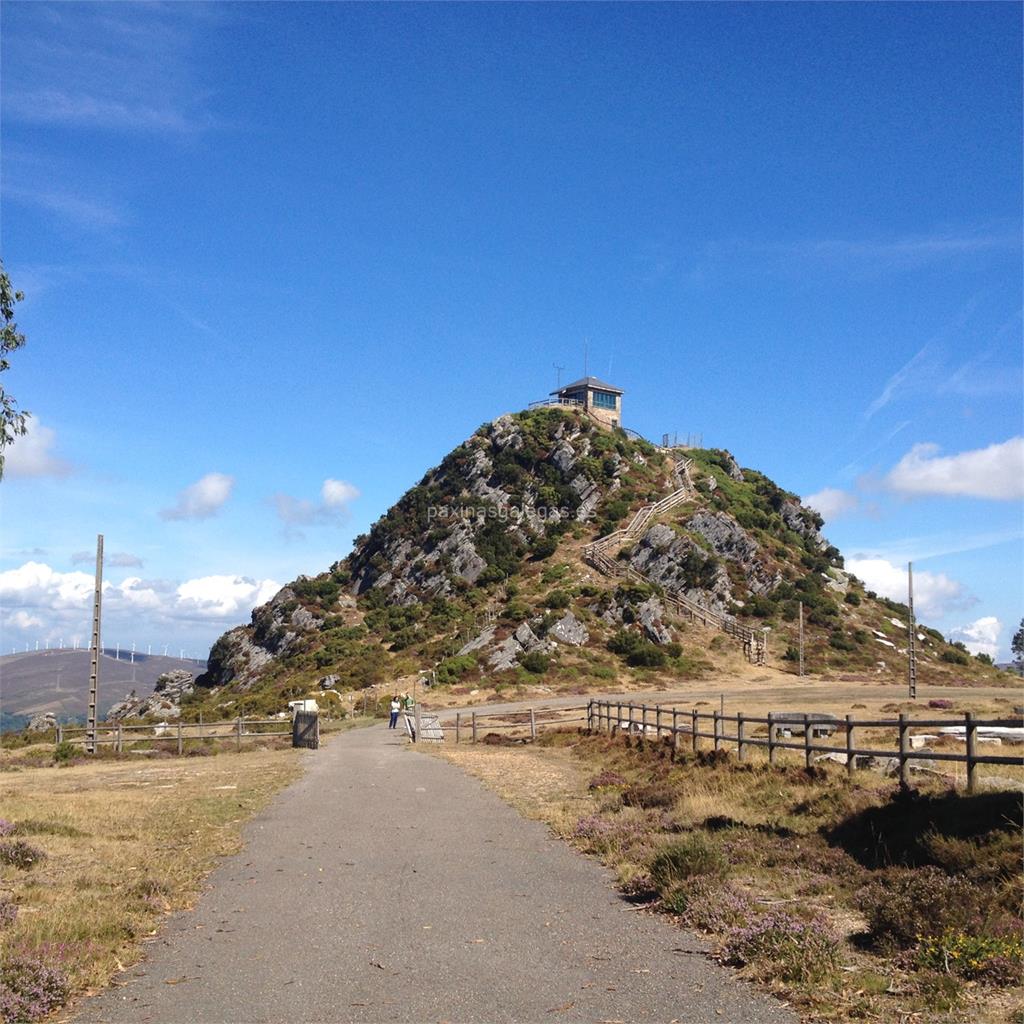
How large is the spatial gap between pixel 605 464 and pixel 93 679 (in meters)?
85.4

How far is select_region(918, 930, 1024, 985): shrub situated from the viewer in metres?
7.54

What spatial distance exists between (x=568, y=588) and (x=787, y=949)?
271ft

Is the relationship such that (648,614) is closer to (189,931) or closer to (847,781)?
(847,781)

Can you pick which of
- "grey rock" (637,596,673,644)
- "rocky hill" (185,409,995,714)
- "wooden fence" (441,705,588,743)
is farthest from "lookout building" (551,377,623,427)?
"wooden fence" (441,705,588,743)

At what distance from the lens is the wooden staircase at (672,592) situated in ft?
277

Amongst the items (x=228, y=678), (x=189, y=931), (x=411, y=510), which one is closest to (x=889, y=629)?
(x=411, y=510)

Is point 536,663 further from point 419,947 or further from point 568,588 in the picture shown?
point 419,947

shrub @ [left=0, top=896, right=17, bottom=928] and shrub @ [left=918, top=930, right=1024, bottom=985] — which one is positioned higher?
shrub @ [left=918, top=930, right=1024, bottom=985]

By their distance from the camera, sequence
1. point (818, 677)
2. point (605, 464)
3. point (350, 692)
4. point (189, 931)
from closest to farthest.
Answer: point (189, 931), point (350, 692), point (818, 677), point (605, 464)

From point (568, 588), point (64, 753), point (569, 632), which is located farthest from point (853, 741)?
point (568, 588)

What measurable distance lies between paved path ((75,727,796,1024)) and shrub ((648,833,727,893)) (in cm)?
62

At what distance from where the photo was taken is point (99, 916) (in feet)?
31.9

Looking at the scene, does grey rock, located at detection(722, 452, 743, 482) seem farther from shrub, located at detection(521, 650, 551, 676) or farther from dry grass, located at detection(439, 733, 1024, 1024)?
dry grass, located at detection(439, 733, 1024, 1024)

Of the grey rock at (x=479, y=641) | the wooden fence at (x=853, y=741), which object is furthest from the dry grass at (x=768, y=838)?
the grey rock at (x=479, y=641)
